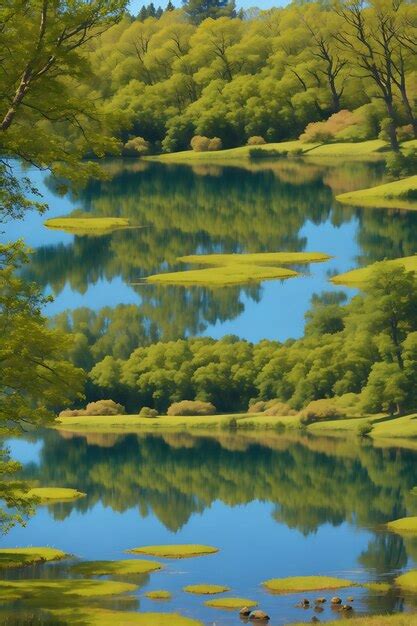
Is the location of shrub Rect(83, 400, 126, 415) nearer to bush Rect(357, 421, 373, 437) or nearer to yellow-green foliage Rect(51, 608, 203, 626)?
bush Rect(357, 421, 373, 437)

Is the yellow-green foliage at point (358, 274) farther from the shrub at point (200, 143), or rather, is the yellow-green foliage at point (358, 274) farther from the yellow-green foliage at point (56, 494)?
the shrub at point (200, 143)

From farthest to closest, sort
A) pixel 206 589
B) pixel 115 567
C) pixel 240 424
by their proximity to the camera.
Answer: pixel 240 424, pixel 115 567, pixel 206 589

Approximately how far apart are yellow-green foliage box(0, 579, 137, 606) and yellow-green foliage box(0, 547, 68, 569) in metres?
2.91

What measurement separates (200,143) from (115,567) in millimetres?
114035

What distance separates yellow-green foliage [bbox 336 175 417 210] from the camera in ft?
405

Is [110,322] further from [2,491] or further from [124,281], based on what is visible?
[2,491]

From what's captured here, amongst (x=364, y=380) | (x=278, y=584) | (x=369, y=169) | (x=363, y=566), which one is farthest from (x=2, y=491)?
(x=369, y=169)

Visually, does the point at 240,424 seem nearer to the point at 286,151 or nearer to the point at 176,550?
the point at 176,550

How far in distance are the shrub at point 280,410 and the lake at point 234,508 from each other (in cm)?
366

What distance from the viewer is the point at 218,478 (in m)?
63.6

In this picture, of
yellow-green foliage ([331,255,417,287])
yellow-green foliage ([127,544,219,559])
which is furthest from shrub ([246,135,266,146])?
yellow-green foliage ([127,544,219,559])

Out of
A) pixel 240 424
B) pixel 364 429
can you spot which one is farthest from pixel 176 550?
pixel 240 424

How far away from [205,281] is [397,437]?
3221cm

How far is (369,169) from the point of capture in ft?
451
